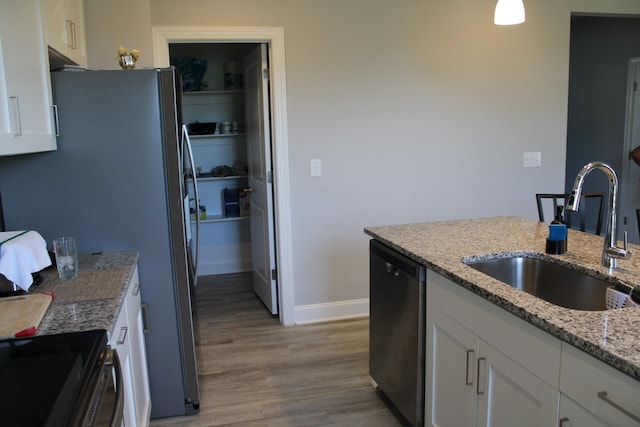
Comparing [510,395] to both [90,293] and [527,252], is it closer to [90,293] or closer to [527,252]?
[527,252]

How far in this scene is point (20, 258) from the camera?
5.74 feet

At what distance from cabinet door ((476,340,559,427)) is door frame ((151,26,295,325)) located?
83.0 inches

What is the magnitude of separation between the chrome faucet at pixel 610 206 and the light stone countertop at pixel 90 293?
1.55 meters

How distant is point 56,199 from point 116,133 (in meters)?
0.41

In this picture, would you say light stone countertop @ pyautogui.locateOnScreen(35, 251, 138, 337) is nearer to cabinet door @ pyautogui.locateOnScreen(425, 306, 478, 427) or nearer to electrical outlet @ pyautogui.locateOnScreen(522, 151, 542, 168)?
cabinet door @ pyautogui.locateOnScreen(425, 306, 478, 427)

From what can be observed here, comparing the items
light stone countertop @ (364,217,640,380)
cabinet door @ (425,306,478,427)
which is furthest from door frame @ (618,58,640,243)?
cabinet door @ (425,306,478,427)

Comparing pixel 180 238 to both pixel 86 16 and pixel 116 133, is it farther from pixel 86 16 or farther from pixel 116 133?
pixel 86 16

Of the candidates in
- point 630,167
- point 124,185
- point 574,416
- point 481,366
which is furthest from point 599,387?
point 630,167

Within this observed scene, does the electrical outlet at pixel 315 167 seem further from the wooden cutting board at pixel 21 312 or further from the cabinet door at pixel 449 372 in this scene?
the wooden cutting board at pixel 21 312

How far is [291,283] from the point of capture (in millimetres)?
3650

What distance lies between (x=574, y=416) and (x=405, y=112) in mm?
2762

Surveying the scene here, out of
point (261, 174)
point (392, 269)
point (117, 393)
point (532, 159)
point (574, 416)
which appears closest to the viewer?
point (574, 416)

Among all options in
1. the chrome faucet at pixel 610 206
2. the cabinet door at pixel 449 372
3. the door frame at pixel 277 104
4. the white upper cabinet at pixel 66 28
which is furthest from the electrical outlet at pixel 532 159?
the white upper cabinet at pixel 66 28

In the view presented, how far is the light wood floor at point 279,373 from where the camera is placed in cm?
251
